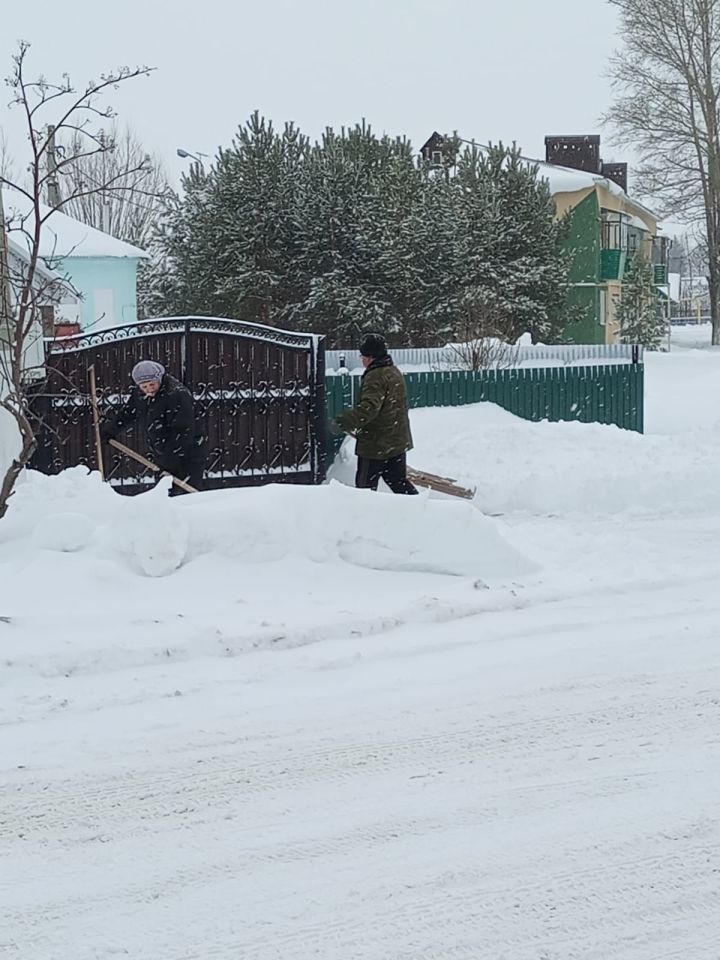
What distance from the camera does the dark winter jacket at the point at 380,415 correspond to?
368 inches

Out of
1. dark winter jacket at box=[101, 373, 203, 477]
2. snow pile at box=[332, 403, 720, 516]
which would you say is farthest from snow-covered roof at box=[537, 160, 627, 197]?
dark winter jacket at box=[101, 373, 203, 477]

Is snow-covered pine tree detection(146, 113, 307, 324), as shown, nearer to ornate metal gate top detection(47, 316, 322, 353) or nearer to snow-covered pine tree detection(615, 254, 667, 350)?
snow-covered pine tree detection(615, 254, 667, 350)

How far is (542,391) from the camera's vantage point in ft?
51.1

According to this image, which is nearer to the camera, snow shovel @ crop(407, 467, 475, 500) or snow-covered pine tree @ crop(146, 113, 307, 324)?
snow shovel @ crop(407, 467, 475, 500)

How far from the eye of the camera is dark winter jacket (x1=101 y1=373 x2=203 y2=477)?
27.7ft

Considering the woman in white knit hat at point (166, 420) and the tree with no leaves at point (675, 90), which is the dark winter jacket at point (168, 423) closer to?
→ the woman in white knit hat at point (166, 420)

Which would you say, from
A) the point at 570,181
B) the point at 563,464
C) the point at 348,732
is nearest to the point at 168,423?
the point at 348,732

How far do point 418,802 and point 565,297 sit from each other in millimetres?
28187

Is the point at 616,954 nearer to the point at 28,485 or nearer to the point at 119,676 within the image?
the point at 119,676

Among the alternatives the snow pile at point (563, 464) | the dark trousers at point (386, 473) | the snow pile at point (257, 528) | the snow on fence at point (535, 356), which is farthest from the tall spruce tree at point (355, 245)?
the snow pile at point (257, 528)

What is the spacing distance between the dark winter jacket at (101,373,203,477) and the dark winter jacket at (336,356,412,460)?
49.9 inches

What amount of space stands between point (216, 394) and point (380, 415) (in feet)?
8.74

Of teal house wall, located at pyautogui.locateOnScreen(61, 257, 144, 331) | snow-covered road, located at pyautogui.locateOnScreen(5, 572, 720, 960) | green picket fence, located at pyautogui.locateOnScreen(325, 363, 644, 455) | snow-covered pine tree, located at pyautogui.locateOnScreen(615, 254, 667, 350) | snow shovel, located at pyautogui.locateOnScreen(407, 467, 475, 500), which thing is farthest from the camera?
snow-covered pine tree, located at pyautogui.locateOnScreen(615, 254, 667, 350)

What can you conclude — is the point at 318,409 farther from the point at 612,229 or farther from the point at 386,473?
the point at 612,229
